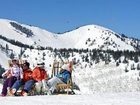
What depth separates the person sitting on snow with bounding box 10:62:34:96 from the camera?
2383 centimetres

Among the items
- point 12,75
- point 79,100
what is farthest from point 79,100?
point 12,75

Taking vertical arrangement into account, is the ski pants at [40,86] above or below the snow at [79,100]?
above

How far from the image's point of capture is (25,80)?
79.9ft

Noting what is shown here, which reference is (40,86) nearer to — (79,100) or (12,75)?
(12,75)

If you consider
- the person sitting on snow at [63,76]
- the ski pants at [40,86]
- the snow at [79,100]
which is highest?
the person sitting on snow at [63,76]

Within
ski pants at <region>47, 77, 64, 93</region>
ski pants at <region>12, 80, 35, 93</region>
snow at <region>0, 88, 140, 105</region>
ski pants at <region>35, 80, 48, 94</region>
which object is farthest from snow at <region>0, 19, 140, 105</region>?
ski pants at <region>12, 80, 35, 93</region>

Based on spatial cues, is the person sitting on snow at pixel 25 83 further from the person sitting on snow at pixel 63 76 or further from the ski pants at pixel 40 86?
the person sitting on snow at pixel 63 76

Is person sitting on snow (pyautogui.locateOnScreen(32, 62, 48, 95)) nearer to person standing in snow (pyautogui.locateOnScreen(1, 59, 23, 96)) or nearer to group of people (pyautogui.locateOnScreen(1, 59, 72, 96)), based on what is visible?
group of people (pyautogui.locateOnScreen(1, 59, 72, 96))

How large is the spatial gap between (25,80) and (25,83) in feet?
0.46

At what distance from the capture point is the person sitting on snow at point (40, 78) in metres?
24.2

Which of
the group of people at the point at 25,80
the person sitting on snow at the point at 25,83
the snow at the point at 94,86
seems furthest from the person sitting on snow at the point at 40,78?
the snow at the point at 94,86

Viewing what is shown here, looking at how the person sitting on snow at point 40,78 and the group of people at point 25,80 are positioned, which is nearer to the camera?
the group of people at point 25,80

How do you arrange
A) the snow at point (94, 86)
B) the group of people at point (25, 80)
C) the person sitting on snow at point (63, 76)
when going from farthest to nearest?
the person sitting on snow at point (63, 76)
the group of people at point (25, 80)
the snow at point (94, 86)

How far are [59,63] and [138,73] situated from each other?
228ft
